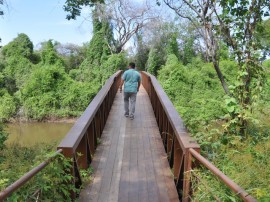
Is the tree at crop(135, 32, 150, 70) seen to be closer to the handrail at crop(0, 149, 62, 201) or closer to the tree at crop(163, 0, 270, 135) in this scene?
the tree at crop(163, 0, 270, 135)

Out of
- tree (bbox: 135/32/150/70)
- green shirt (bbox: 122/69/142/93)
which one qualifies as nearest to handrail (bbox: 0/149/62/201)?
green shirt (bbox: 122/69/142/93)

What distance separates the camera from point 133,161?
6172 mm

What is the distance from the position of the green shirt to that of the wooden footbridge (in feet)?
3.20

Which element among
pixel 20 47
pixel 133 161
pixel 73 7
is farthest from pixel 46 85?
pixel 133 161

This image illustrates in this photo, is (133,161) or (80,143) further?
(133,161)

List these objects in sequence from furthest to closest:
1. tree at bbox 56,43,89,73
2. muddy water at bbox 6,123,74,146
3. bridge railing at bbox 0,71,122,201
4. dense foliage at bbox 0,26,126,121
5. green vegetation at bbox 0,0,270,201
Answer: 1. tree at bbox 56,43,89,73
2. dense foliage at bbox 0,26,126,121
3. muddy water at bbox 6,123,74,146
4. green vegetation at bbox 0,0,270,201
5. bridge railing at bbox 0,71,122,201

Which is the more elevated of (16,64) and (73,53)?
(73,53)

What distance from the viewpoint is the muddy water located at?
2416cm

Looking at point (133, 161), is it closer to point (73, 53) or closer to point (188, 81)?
point (188, 81)

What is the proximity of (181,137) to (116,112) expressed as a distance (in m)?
6.51

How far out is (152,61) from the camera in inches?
1448

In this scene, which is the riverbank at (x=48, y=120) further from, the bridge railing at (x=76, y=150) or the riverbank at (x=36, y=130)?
the bridge railing at (x=76, y=150)

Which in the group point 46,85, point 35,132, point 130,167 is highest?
point 46,85

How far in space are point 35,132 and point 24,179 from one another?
2451 centimetres
